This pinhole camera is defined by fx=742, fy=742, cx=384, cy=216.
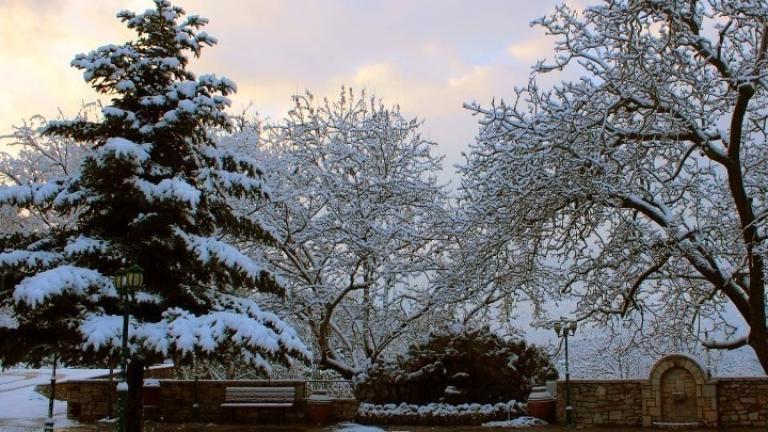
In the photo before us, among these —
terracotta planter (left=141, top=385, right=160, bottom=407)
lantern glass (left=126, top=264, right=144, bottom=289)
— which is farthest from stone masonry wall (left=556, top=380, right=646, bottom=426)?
lantern glass (left=126, top=264, right=144, bottom=289)

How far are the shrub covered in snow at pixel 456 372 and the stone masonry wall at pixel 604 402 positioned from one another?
116 centimetres

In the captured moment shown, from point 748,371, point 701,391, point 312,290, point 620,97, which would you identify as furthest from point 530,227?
point 748,371

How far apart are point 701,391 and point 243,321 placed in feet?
33.2

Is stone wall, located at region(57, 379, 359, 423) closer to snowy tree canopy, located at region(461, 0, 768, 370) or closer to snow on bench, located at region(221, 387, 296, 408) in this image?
snow on bench, located at region(221, 387, 296, 408)

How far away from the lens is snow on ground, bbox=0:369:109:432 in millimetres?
17156

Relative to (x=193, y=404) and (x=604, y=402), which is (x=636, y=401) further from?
(x=193, y=404)

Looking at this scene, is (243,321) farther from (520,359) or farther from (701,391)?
(701,391)

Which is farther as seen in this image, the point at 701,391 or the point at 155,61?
the point at 701,391

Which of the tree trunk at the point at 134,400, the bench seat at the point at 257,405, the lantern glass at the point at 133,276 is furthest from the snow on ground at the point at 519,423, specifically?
the lantern glass at the point at 133,276

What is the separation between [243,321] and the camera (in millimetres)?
10719

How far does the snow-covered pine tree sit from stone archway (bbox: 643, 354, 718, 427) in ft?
27.8

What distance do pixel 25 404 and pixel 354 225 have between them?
34.9 feet

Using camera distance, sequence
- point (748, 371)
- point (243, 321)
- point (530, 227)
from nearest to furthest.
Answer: point (243, 321)
point (530, 227)
point (748, 371)

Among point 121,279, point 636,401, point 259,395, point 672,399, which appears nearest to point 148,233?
point 121,279
